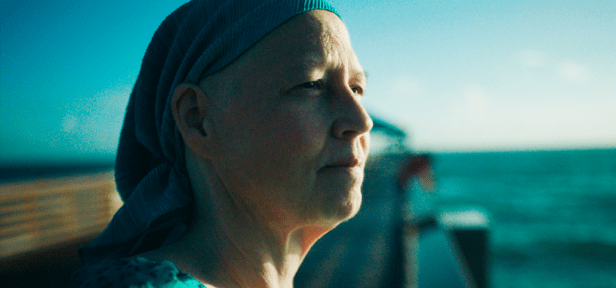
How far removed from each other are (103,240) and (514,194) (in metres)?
58.1

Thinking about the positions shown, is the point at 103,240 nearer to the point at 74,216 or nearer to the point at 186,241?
the point at 186,241

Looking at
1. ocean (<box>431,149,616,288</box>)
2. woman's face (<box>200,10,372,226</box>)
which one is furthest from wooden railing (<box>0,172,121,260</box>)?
ocean (<box>431,149,616,288</box>)

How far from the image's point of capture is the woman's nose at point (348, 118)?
0.90 meters

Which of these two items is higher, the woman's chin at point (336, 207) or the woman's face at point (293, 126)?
the woman's face at point (293, 126)

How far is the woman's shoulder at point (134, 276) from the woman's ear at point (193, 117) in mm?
312

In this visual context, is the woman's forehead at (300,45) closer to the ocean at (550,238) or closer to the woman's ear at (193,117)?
the woman's ear at (193,117)

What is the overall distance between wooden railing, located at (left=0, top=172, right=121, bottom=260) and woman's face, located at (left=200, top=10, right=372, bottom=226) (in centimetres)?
552

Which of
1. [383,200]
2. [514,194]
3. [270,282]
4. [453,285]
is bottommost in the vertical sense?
[514,194]

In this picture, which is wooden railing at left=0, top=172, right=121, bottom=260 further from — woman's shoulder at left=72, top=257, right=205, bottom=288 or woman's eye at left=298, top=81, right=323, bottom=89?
woman's eye at left=298, top=81, right=323, bottom=89

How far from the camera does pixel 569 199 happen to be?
4569 cm

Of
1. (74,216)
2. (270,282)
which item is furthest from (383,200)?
(270,282)

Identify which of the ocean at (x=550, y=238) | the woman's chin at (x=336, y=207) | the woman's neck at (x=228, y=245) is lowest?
the ocean at (x=550, y=238)

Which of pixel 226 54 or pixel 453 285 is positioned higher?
pixel 226 54

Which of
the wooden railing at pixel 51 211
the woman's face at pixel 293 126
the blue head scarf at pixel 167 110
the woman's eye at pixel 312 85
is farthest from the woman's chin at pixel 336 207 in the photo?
the wooden railing at pixel 51 211
